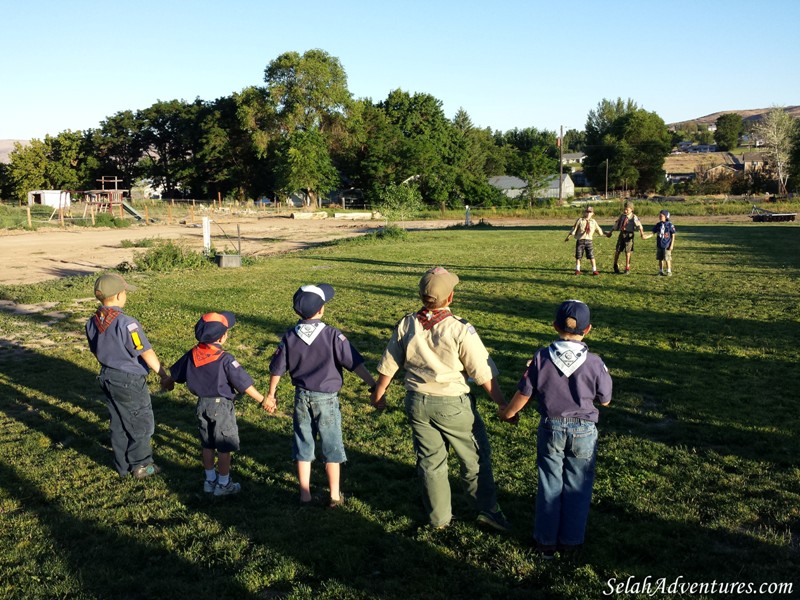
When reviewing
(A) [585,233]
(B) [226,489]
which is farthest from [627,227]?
(B) [226,489]

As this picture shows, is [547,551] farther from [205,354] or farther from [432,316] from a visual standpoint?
[205,354]

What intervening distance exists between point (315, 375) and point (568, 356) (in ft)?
5.98

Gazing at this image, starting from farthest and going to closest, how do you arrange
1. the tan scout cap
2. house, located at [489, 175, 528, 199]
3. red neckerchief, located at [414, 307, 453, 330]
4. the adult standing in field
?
1. house, located at [489, 175, 528, 199]
2. the adult standing in field
3. red neckerchief, located at [414, 307, 453, 330]
4. the tan scout cap

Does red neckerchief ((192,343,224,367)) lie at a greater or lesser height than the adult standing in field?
lesser

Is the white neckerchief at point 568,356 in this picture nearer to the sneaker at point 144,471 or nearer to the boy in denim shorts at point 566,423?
the boy in denim shorts at point 566,423

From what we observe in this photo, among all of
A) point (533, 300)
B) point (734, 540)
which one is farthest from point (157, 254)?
point (734, 540)

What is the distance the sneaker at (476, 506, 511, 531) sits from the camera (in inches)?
170

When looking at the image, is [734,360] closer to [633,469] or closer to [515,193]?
[633,469]

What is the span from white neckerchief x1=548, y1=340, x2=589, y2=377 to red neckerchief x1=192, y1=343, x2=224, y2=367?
8.57ft

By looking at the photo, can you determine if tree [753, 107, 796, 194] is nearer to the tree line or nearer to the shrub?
the tree line

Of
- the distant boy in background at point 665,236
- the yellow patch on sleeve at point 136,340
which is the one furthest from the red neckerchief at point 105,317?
the distant boy in background at point 665,236

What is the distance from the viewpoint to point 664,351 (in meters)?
8.97

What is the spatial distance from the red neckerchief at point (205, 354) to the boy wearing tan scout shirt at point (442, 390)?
1.46m

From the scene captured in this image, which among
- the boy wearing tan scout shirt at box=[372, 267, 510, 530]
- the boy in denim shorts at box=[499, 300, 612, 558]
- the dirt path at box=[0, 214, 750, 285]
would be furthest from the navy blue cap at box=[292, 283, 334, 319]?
the dirt path at box=[0, 214, 750, 285]
